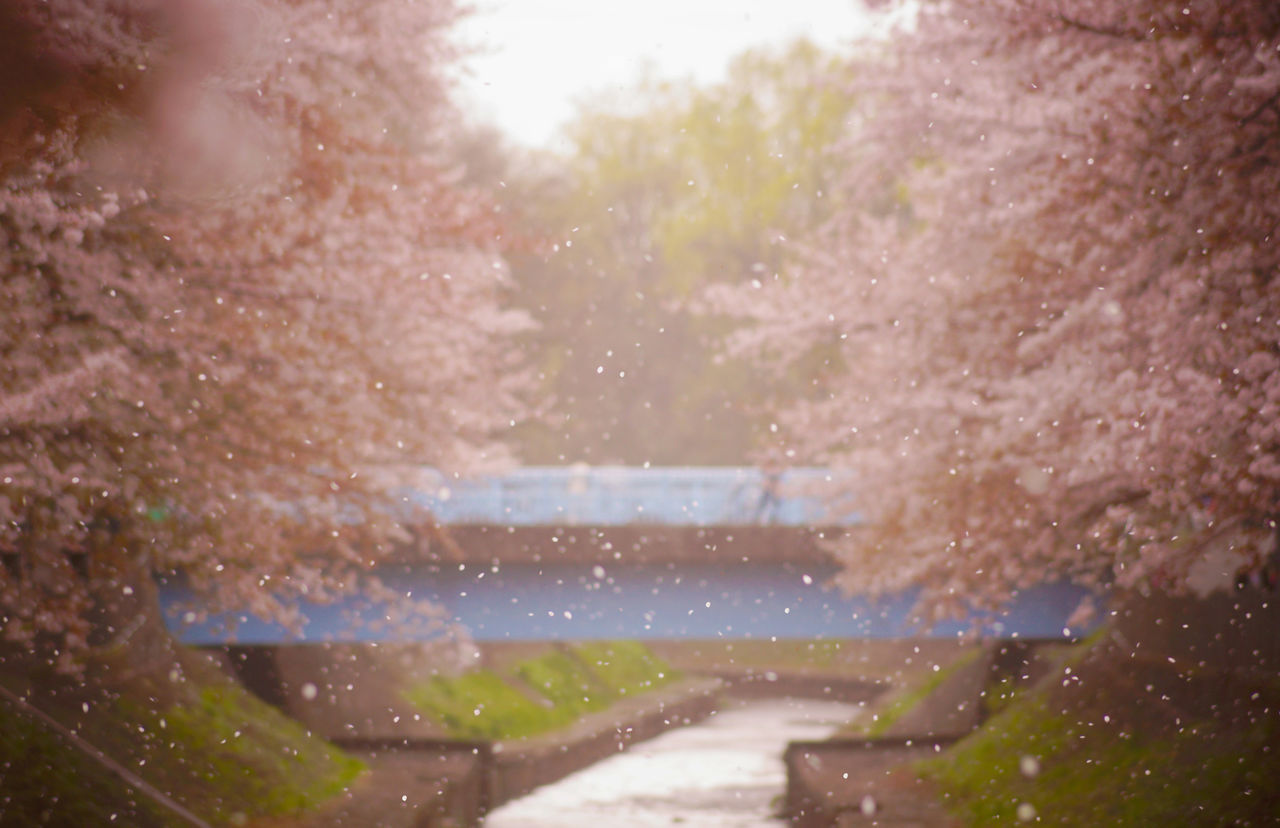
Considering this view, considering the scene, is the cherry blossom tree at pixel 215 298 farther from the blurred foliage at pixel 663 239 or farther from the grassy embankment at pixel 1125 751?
the grassy embankment at pixel 1125 751

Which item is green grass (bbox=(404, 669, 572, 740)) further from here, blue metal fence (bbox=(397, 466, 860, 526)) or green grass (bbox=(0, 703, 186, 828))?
green grass (bbox=(0, 703, 186, 828))

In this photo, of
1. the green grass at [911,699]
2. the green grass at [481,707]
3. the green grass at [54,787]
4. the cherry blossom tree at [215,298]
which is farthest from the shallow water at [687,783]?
the cherry blossom tree at [215,298]

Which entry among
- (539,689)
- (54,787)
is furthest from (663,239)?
(54,787)

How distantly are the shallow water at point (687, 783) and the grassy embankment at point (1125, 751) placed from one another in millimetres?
5415

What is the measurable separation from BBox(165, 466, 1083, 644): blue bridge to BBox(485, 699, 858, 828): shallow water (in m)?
4.19

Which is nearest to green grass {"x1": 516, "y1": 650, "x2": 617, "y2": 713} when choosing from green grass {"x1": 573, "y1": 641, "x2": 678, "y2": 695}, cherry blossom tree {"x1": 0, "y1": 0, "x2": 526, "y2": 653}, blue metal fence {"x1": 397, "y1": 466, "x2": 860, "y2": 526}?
green grass {"x1": 573, "y1": 641, "x2": 678, "y2": 695}

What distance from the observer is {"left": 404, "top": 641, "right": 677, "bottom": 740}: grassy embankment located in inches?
664

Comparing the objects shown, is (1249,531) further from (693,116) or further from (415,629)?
(693,116)

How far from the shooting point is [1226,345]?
19.2 ft

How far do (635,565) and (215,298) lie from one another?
5.40m

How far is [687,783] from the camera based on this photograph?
20.3 m

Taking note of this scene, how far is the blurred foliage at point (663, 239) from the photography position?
15.4 meters

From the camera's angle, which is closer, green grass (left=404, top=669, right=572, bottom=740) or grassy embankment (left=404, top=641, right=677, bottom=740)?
green grass (left=404, top=669, right=572, bottom=740)

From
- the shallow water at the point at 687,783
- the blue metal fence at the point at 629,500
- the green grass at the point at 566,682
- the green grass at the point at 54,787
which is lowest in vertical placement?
the green grass at the point at 54,787
